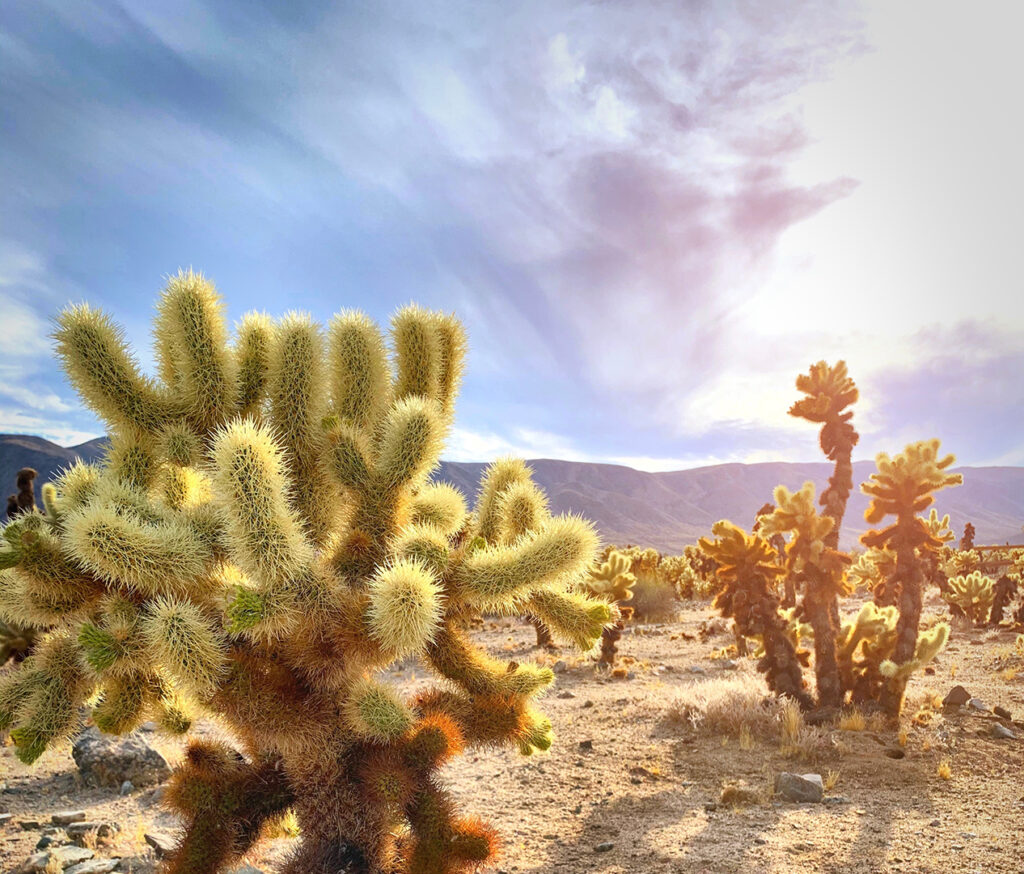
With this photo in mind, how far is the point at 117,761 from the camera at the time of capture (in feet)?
21.8

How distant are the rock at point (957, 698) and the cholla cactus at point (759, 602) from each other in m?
2.09

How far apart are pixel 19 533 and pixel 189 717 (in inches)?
63.9

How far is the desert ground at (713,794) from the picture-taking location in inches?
186

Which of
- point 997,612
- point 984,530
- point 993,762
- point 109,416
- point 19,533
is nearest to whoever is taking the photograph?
point 19,533

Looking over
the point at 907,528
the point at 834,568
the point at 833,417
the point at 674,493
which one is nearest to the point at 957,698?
the point at 907,528

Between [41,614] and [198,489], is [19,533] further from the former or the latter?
[198,489]

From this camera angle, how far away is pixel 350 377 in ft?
13.4

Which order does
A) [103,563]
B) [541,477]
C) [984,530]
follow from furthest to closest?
[541,477], [984,530], [103,563]

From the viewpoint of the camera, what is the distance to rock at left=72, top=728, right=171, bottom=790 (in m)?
6.62

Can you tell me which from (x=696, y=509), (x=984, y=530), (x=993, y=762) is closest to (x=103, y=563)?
(x=993, y=762)

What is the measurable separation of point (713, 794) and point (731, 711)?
1.87 metres

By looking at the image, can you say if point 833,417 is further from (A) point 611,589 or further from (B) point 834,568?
(A) point 611,589

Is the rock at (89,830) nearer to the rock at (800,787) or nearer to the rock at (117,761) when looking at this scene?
the rock at (117,761)

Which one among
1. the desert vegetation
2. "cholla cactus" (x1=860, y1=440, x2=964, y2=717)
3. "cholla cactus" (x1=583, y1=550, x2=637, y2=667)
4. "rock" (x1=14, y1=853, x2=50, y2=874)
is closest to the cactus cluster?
"cholla cactus" (x1=860, y1=440, x2=964, y2=717)
